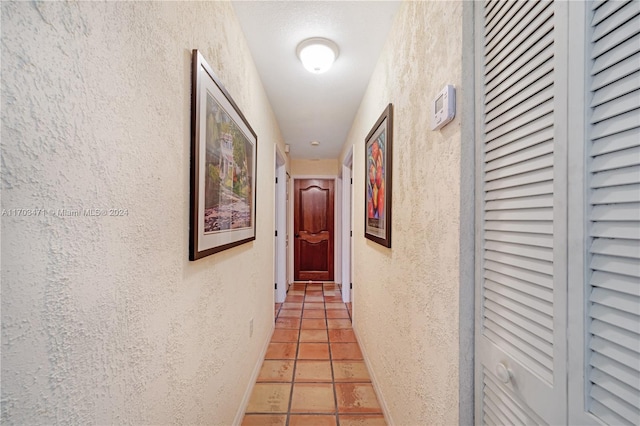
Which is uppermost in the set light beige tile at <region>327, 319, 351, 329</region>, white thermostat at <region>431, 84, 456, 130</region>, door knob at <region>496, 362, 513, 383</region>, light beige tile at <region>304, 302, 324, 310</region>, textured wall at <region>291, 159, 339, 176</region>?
textured wall at <region>291, 159, 339, 176</region>

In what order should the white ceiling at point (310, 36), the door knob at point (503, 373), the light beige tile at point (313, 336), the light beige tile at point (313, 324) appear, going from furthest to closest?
1. the light beige tile at point (313, 324)
2. the light beige tile at point (313, 336)
3. the white ceiling at point (310, 36)
4. the door knob at point (503, 373)

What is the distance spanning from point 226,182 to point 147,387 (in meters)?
0.88

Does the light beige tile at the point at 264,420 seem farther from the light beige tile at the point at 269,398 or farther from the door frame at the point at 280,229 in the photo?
the door frame at the point at 280,229

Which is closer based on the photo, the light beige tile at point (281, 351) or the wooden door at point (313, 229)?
the light beige tile at point (281, 351)

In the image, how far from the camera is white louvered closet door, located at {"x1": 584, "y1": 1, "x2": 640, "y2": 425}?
44cm

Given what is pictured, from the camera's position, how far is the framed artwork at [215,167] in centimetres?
99

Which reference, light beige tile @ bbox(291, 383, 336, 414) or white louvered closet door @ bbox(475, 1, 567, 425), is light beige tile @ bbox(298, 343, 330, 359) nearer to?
light beige tile @ bbox(291, 383, 336, 414)

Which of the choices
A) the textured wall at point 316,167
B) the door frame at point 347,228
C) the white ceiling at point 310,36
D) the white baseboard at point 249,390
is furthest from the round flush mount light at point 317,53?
the textured wall at point 316,167

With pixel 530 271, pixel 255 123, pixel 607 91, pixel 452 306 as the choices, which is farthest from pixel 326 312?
pixel 607 91

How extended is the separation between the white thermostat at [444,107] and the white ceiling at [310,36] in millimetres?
810

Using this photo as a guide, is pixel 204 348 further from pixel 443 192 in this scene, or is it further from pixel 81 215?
pixel 443 192

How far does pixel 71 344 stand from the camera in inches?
19.7

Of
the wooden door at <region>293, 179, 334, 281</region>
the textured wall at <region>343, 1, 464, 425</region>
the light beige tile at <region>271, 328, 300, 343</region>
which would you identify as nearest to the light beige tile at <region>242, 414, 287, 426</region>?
the textured wall at <region>343, 1, 464, 425</region>

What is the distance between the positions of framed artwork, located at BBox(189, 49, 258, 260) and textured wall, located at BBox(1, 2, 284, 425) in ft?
0.14
